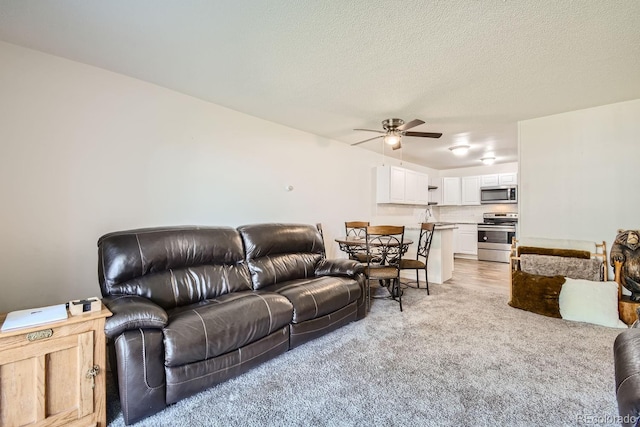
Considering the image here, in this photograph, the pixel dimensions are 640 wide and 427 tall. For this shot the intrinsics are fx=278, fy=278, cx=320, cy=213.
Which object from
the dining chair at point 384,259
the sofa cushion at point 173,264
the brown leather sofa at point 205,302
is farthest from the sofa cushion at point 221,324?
the dining chair at point 384,259

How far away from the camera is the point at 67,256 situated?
7.48 feet

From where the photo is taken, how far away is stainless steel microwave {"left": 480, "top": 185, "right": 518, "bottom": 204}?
638cm

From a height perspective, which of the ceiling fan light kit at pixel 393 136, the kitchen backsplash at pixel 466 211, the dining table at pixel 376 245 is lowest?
the dining table at pixel 376 245

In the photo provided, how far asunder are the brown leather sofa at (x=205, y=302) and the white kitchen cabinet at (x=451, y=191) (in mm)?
5317

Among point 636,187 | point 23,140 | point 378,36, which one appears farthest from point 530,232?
point 23,140

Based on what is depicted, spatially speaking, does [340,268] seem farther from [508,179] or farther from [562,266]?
[508,179]

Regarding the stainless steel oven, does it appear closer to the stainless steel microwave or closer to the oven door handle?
the oven door handle

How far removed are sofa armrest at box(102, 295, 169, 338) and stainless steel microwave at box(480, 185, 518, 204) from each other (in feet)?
23.5

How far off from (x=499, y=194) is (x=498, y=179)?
39 centimetres

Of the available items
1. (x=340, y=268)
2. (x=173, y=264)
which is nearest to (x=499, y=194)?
(x=340, y=268)

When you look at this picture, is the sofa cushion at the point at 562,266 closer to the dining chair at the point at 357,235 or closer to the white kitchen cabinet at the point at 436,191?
the dining chair at the point at 357,235

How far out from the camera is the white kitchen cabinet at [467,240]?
270 inches

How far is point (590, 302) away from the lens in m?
2.95

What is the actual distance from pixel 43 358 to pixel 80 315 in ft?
0.74
